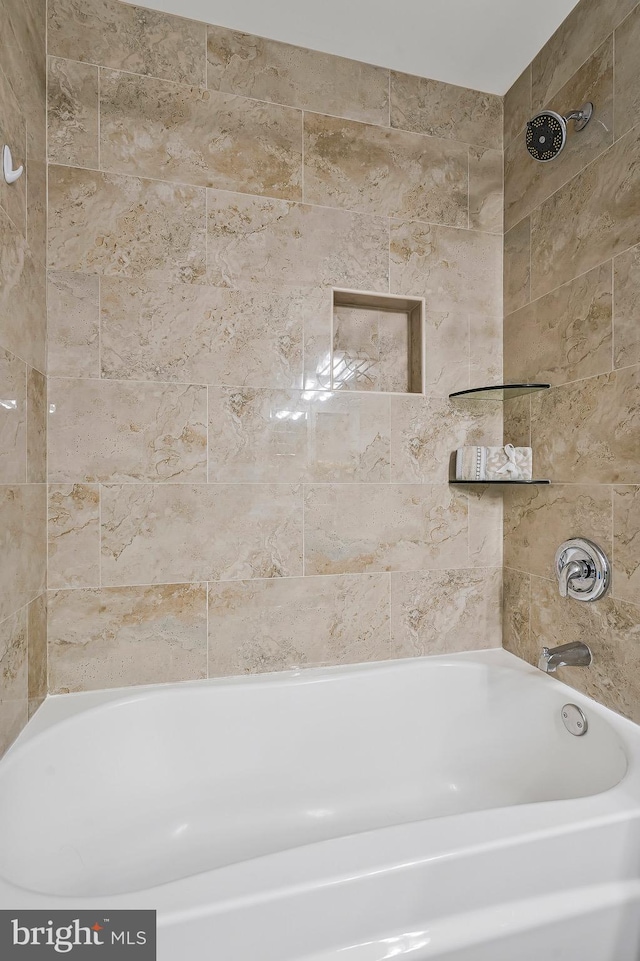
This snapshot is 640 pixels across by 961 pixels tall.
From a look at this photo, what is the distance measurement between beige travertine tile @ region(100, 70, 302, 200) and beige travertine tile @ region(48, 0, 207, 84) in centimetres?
4

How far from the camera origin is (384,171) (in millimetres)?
1747

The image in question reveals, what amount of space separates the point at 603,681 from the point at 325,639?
838 millimetres

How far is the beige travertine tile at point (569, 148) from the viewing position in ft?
4.66

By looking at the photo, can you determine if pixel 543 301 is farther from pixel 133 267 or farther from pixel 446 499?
pixel 133 267

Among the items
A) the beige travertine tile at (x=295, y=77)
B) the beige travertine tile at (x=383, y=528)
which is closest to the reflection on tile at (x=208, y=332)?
the beige travertine tile at (x=383, y=528)

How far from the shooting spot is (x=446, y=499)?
182cm

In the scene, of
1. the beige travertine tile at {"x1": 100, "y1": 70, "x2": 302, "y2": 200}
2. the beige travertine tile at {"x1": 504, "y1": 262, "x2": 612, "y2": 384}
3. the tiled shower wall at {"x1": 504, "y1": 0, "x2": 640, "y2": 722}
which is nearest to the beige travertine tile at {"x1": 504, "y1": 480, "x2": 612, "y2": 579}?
the tiled shower wall at {"x1": 504, "y1": 0, "x2": 640, "y2": 722}

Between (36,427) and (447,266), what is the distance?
1473mm

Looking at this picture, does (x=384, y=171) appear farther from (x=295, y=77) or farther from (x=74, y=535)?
(x=74, y=535)

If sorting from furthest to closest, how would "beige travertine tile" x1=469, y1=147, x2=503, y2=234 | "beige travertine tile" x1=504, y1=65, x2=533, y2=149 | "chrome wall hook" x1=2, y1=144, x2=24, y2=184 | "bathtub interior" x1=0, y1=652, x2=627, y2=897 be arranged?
"beige travertine tile" x1=469, y1=147, x2=503, y2=234, "beige travertine tile" x1=504, y1=65, x2=533, y2=149, "bathtub interior" x1=0, y1=652, x2=627, y2=897, "chrome wall hook" x1=2, y1=144, x2=24, y2=184

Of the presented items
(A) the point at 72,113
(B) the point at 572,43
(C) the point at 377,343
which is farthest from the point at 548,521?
(A) the point at 72,113

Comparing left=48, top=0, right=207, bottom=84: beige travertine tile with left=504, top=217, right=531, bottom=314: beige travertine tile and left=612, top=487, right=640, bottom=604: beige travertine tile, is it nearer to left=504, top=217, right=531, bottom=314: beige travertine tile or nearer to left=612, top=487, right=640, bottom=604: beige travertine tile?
Result: left=504, top=217, right=531, bottom=314: beige travertine tile

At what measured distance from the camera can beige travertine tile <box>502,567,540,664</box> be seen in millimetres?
1754

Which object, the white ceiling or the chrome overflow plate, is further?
the white ceiling
